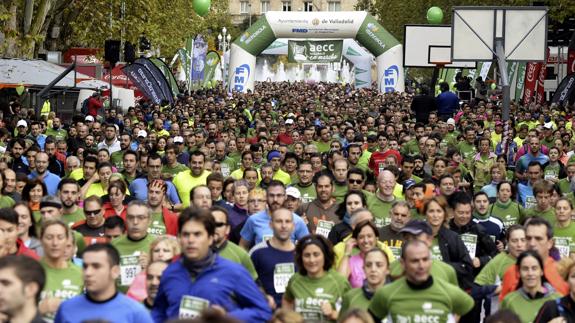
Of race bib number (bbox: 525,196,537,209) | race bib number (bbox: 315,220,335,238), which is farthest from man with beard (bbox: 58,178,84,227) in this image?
race bib number (bbox: 525,196,537,209)

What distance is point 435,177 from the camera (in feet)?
56.0

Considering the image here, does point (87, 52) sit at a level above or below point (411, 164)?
above

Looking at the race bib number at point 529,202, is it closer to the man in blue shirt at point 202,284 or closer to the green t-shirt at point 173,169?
the green t-shirt at point 173,169

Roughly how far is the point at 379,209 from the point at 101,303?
649 centimetres

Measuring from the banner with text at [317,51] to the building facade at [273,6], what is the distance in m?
75.4

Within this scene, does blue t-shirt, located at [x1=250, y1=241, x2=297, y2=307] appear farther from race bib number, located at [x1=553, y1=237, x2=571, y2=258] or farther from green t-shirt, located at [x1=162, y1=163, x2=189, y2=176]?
green t-shirt, located at [x1=162, y1=163, x2=189, y2=176]

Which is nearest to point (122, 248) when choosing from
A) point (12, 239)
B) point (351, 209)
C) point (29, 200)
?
point (12, 239)

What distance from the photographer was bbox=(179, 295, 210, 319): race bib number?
7.61m

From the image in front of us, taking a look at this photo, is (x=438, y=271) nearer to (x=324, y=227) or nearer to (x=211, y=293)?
(x=211, y=293)

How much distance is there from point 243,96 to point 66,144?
79.1ft

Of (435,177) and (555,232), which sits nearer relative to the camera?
(555,232)

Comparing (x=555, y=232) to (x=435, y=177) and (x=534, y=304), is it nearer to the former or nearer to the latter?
(x=534, y=304)

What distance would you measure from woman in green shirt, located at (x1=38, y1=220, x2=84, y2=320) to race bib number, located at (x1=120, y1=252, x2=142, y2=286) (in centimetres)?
83

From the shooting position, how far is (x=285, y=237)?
33.3 feet
